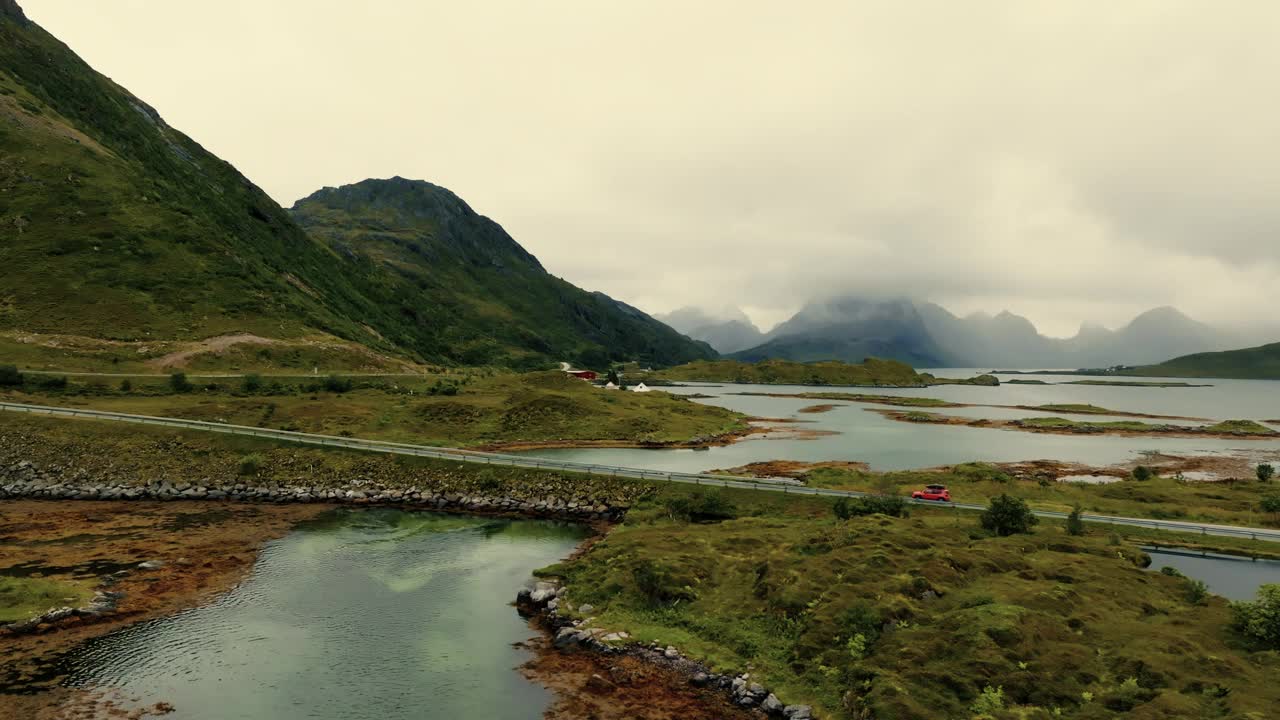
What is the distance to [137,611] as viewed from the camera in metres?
37.5

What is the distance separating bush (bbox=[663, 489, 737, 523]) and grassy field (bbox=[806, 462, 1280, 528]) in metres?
16.4

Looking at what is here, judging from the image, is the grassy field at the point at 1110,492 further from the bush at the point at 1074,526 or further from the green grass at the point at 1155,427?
the green grass at the point at 1155,427

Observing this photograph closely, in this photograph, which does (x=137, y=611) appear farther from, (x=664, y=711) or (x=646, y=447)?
(x=646, y=447)

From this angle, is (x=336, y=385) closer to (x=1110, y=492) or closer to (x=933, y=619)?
(x=933, y=619)

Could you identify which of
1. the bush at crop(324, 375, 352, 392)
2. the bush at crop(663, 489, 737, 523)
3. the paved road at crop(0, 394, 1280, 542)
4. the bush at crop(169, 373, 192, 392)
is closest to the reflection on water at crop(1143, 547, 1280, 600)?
the paved road at crop(0, 394, 1280, 542)

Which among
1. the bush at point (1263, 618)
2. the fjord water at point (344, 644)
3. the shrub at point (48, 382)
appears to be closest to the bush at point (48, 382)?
the shrub at point (48, 382)

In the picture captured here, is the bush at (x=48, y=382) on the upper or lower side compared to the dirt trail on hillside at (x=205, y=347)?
lower

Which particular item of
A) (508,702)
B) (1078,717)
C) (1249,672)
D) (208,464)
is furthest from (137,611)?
(1249,672)

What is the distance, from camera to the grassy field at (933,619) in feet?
80.4

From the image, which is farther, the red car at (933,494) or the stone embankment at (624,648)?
the red car at (933,494)

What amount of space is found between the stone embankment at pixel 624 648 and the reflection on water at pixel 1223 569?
3199 cm

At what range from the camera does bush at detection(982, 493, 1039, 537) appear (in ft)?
157

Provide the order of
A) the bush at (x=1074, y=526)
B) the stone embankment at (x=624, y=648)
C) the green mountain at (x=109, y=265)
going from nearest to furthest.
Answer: the stone embankment at (x=624, y=648), the bush at (x=1074, y=526), the green mountain at (x=109, y=265)

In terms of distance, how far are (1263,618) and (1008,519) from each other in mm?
20870
